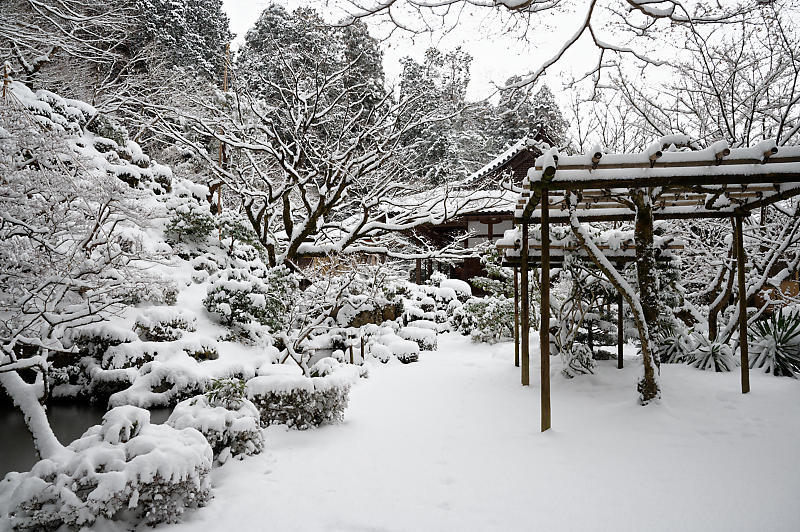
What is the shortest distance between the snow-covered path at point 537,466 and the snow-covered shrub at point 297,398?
0.51ft

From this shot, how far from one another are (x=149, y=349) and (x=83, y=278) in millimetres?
4337

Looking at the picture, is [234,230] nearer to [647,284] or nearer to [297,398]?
[297,398]

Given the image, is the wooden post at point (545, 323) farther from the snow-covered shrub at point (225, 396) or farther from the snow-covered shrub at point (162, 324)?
the snow-covered shrub at point (162, 324)

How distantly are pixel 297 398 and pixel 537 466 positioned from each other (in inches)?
102

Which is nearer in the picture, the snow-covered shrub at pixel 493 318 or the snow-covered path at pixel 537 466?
the snow-covered path at pixel 537 466

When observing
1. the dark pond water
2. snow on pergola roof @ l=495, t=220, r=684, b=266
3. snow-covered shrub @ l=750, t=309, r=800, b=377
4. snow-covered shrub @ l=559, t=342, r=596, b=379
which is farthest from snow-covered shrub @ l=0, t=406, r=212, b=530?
snow-covered shrub @ l=750, t=309, r=800, b=377

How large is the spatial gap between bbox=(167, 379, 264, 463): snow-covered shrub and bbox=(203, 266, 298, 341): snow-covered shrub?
4.79m

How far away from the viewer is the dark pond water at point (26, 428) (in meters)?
5.39

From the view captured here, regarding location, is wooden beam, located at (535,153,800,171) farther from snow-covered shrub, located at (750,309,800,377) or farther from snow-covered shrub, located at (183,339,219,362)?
snow-covered shrub, located at (183,339,219,362)

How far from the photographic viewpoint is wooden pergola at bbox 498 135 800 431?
14.3 ft

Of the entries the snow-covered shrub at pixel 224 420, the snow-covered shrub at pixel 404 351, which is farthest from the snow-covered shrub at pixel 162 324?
the snow-covered shrub at pixel 224 420

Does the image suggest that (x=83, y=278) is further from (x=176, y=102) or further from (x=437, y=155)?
(x=437, y=155)

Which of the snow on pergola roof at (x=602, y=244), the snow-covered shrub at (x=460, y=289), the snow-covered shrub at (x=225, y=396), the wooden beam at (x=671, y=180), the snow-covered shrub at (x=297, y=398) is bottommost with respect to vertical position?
the snow-covered shrub at (x=297, y=398)

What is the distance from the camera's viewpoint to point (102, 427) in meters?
3.54
